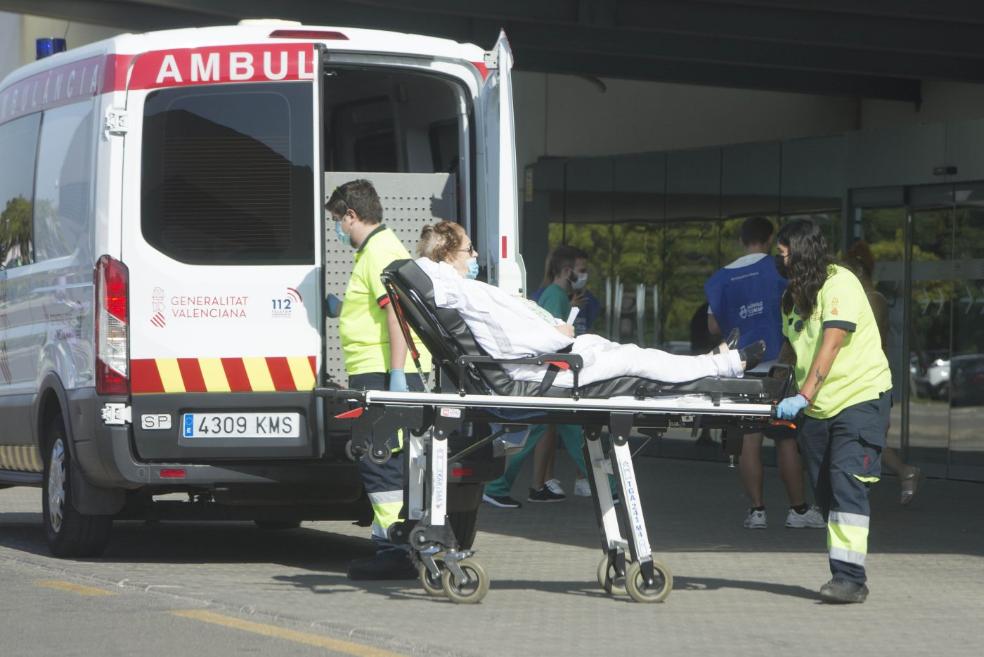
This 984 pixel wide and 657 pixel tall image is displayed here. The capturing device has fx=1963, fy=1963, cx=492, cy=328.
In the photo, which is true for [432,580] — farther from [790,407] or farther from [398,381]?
[790,407]

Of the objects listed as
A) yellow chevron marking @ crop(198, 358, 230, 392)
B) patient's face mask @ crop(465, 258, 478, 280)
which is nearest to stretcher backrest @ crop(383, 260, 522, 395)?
patient's face mask @ crop(465, 258, 478, 280)

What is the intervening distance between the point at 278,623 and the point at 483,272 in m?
2.73

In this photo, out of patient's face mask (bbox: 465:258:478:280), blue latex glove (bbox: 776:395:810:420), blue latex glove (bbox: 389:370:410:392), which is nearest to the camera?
blue latex glove (bbox: 776:395:810:420)

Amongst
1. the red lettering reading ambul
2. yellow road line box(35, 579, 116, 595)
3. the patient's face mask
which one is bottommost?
yellow road line box(35, 579, 116, 595)

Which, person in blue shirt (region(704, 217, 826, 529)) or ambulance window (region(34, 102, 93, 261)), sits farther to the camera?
person in blue shirt (region(704, 217, 826, 529))

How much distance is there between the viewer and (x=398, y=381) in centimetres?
854

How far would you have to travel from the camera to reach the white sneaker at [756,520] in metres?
11.5

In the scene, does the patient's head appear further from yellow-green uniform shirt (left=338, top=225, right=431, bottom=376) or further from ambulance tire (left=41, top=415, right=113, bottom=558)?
ambulance tire (left=41, top=415, right=113, bottom=558)

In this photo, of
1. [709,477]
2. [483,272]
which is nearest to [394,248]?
[483,272]

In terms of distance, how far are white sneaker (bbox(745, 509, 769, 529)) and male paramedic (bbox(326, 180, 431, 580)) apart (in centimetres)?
325

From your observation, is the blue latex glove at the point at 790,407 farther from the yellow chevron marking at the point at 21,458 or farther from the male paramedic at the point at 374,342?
the yellow chevron marking at the point at 21,458

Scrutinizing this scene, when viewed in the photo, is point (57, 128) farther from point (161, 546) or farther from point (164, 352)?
point (161, 546)

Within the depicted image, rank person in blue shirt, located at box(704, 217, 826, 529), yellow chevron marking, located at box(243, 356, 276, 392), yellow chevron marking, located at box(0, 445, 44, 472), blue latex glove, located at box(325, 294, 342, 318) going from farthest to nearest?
person in blue shirt, located at box(704, 217, 826, 529)
yellow chevron marking, located at box(0, 445, 44, 472)
blue latex glove, located at box(325, 294, 342, 318)
yellow chevron marking, located at box(243, 356, 276, 392)

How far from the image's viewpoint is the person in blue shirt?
11469 mm
